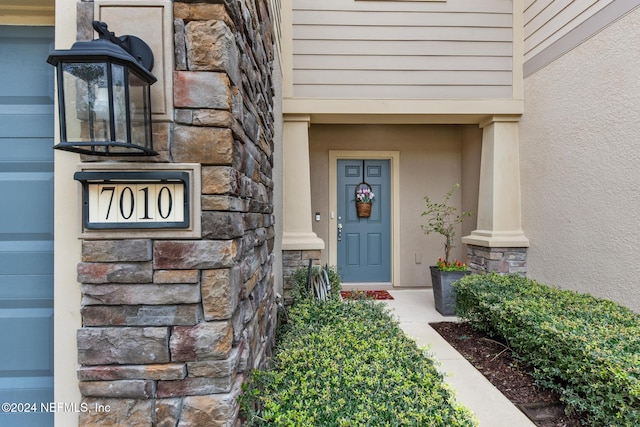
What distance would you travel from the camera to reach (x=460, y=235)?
15.0ft

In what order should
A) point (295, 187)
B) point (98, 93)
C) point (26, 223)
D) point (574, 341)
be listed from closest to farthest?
point (98, 93) → point (26, 223) → point (574, 341) → point (295, 187)

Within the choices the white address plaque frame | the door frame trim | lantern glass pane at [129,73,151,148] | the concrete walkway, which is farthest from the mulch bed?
lantern glass pane at [129,73,151,148]

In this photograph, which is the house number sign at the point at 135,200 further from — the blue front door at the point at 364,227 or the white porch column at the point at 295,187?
the blue front door at the point at 364,227

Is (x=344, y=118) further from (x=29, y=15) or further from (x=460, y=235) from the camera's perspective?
(x=29, y=15)

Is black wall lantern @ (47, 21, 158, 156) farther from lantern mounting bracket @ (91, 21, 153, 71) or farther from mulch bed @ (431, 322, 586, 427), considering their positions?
mulch bed @ (431, 322, 586, 427)

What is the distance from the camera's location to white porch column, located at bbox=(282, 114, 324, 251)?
349 cm

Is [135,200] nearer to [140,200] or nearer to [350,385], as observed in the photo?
[140,200]

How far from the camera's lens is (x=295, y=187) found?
3.51 m

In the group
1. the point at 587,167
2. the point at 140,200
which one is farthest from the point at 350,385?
the point at 587,167

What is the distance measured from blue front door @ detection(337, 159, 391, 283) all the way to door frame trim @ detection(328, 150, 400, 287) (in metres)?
0.05

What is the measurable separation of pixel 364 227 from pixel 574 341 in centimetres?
289

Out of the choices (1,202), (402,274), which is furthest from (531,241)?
(1,202)

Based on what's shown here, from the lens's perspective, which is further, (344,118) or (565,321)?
(344,118)

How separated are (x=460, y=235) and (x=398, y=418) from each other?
3956 mm
